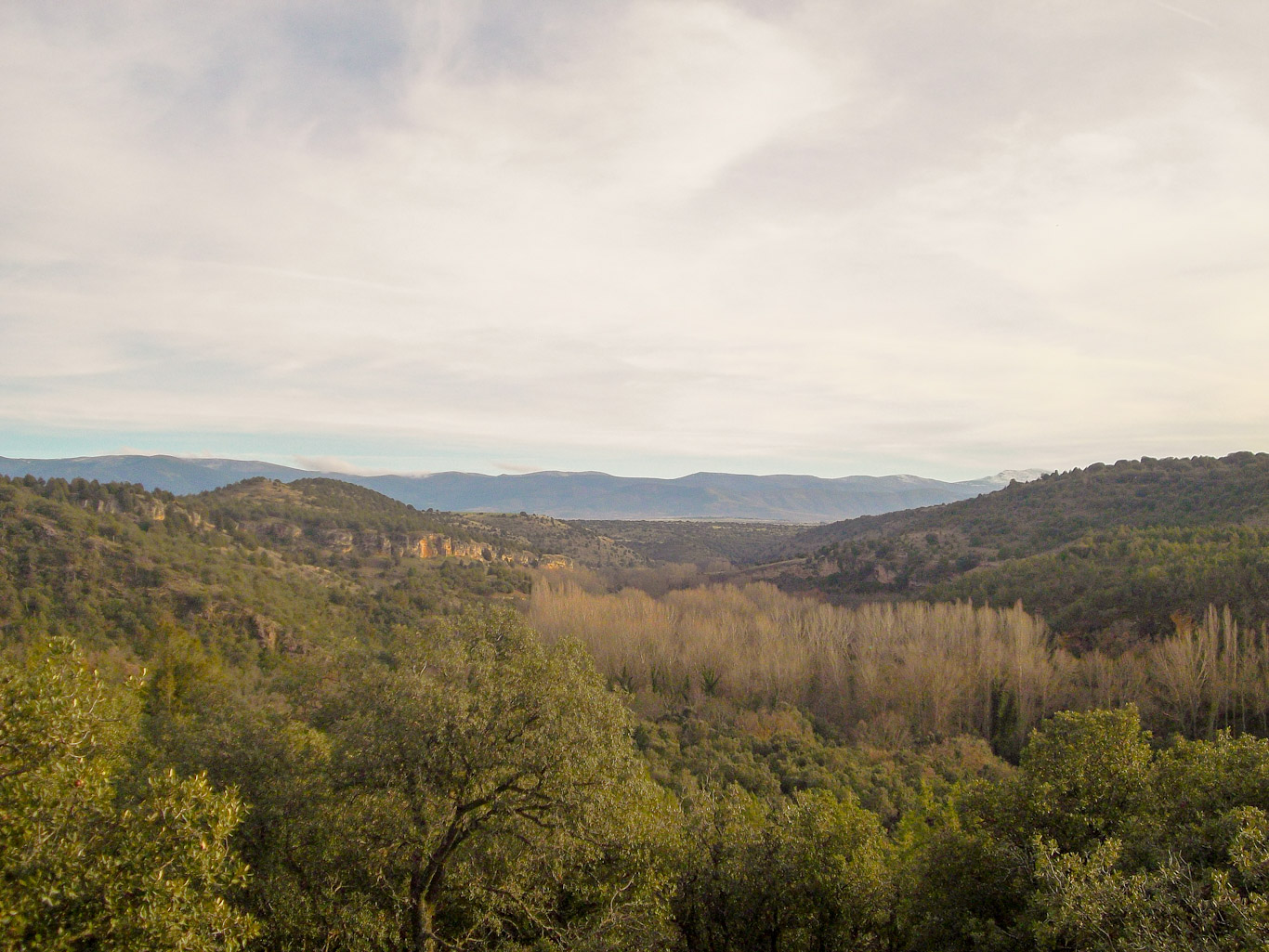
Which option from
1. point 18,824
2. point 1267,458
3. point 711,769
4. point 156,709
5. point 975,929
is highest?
point 1267,458

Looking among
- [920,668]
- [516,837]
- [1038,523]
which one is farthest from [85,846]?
[1038,523]

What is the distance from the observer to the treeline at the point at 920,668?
41031 mm

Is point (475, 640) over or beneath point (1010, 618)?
over

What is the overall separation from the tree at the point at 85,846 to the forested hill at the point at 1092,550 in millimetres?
59417

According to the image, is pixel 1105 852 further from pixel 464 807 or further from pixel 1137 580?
pixel 1137 580

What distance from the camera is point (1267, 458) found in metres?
80.7

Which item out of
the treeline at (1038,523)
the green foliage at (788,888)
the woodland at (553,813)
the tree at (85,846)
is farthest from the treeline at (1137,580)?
the tree at (85,846)

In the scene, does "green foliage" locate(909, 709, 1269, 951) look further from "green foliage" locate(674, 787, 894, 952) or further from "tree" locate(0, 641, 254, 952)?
"tree" locate(0, 641, 254, 952)

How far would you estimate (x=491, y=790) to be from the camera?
13.1 meters

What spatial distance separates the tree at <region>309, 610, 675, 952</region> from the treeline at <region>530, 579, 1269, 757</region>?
3877 centimetres

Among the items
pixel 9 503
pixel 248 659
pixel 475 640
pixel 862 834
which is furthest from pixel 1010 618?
pixel 9 503

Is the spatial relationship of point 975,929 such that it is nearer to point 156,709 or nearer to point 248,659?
point 156,709

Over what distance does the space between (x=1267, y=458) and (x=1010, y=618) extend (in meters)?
58.4

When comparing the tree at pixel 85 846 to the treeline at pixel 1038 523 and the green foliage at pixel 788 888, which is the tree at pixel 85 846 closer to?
the green foliage at pixel 788 888
